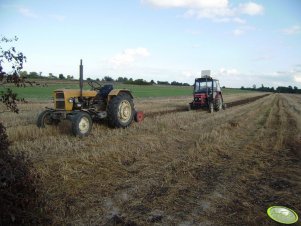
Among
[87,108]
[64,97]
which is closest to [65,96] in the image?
[64,97]

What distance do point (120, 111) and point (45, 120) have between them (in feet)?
7.19

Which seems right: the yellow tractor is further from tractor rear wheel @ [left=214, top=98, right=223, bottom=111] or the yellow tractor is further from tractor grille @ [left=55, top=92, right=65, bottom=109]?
tractor rear wheel @ [left=214, top=98, right=223, bottom=111]

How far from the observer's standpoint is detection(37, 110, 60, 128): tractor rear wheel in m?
9.62

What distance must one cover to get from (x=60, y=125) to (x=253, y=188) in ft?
21.7

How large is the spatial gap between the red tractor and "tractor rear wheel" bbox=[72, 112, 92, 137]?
9.29 meters

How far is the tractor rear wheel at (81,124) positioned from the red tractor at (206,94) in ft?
30.5

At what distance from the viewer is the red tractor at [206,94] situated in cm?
1758

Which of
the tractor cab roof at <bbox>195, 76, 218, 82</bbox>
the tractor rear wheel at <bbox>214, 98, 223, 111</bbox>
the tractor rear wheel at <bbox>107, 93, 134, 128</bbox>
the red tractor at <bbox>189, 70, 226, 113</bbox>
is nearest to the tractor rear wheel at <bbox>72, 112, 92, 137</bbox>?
the tractor rear wheel at <bbox>107, 93, 134, 128</bbox>

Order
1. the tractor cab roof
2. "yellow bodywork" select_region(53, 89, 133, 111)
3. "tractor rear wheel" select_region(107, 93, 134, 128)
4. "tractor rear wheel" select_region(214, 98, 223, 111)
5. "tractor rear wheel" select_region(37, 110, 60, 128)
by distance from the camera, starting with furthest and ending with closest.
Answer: "tractor rear wheel" select_region(214, 98, 223, 111) < the tractor cab roof < "tractor rear wheel" select_region(107, 93, 134, 128) < "tractor rear wheel" select_region(37, 110, 60, 128) < "yellow bodywork" select_region(53, 89, 133, 111)

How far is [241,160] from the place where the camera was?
702 cm

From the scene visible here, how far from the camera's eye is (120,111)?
10375 millimetres

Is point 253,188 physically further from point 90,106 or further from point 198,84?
point 198,84

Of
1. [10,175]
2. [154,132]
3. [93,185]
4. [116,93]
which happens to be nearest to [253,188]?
[93,185]

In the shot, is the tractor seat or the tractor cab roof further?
the tractor cab roof
